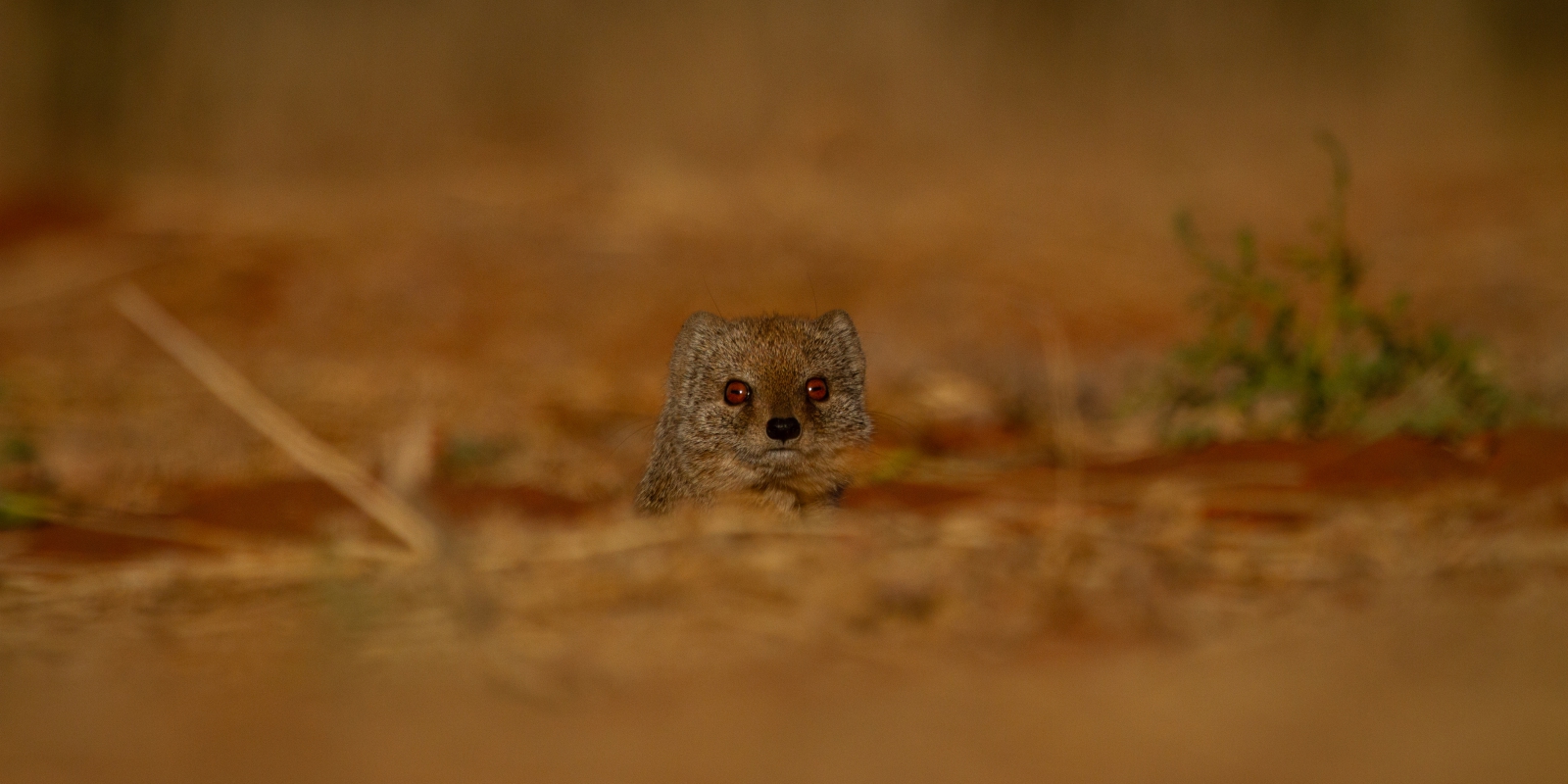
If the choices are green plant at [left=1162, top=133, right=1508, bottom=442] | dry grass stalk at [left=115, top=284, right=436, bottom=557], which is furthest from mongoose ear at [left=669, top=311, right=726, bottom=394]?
green plant at [left=1162, top=133, right=1508, bottom=442]

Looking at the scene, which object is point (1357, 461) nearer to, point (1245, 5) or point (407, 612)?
point (407, 612)

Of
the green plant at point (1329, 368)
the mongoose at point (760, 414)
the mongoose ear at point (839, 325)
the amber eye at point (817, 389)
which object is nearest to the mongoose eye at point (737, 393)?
the mongoose at point (760, 414)

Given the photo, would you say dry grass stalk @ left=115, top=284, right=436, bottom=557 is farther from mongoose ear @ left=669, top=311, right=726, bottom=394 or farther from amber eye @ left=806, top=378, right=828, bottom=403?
amber eye @ left=806, top=378, right=828, bottom=403

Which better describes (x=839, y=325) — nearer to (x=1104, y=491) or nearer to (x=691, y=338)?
(x=691, y=338)

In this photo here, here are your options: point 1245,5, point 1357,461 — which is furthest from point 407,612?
point 1245,5

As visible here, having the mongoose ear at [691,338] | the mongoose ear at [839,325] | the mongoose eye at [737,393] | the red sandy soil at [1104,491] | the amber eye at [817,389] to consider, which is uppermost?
the mongoose ear at [839,325]

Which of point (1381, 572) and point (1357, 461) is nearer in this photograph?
point (1381, 572)

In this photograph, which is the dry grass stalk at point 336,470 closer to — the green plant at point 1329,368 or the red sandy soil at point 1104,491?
the red sandy soil at point 1104,491

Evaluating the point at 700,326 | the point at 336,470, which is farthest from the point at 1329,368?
the point at 336,470
